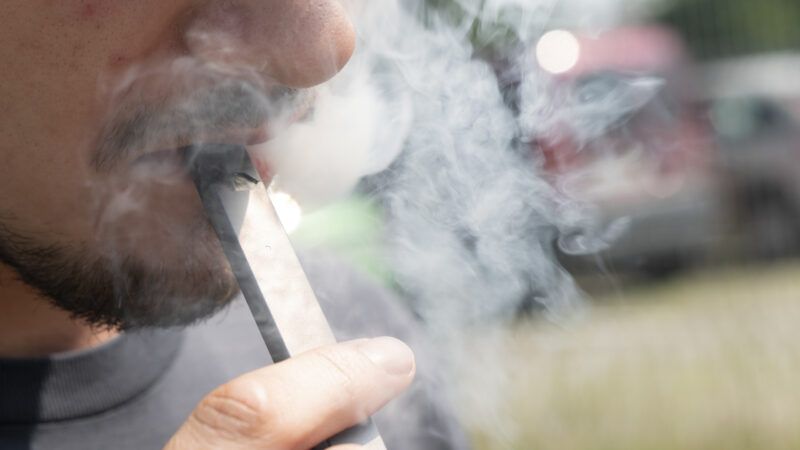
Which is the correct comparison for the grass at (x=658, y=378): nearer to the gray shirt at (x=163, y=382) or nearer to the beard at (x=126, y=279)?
the gray shirt at (x=163, y=382)

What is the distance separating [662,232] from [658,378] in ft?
7.19

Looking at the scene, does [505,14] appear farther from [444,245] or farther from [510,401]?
[510,401]

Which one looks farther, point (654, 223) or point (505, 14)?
point (654, 223)

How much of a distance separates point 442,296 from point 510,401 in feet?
10.5

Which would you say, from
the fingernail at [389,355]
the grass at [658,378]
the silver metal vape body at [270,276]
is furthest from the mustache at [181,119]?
the grass at [658,378]

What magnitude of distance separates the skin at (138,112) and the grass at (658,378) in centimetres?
226

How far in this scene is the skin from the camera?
141 cm

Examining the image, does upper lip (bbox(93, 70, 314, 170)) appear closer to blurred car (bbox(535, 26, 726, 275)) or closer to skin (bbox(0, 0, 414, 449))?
skin (bbox(0, 0, 414, 449))

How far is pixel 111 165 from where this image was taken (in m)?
1.48

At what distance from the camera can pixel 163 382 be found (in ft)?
5.94

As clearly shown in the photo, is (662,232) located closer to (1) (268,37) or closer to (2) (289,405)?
(1) (268,37)

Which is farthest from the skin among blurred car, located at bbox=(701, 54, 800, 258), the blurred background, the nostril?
blurred car, located at bbox=(701, 54, 800, 258)

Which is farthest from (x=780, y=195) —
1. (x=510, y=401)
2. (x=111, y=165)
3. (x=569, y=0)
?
(x=111, y=165)

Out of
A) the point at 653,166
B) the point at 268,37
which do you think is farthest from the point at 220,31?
the point at 653,166
